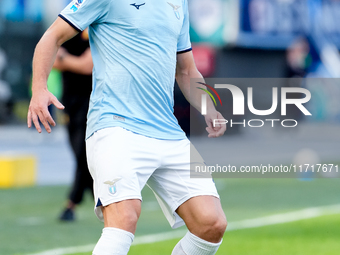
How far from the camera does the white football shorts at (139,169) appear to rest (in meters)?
3.65

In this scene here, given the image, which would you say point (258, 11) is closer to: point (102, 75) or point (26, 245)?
point (26, 245)

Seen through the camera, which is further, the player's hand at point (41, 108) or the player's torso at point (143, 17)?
the player's torso at point (143, 17)

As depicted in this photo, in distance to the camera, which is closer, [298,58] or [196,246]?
[196,246]

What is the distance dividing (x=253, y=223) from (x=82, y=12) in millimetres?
4492

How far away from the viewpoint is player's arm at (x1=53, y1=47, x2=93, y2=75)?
274 inches

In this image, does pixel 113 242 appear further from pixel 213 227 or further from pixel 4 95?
pixel 4 95

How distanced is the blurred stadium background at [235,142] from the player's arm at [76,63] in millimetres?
1622

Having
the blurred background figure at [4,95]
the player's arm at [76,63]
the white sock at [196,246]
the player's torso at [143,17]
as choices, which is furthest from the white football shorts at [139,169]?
the blurred background figure at [4,95]

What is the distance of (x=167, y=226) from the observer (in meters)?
7.39

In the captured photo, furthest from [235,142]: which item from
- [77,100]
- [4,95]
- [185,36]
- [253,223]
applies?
[185,36]

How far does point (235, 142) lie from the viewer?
21562 mm

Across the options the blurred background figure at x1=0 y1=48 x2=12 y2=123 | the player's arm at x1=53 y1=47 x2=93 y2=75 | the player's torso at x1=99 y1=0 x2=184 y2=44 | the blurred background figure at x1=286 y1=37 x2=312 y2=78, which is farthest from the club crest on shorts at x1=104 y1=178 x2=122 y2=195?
the blurred background figure at x1=286 y1=37 x2=312 y2=78

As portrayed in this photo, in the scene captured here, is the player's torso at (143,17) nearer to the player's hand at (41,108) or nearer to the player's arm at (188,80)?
the player's arm at (188,80)

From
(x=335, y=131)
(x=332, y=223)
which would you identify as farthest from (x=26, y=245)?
(x=335, y=131)
